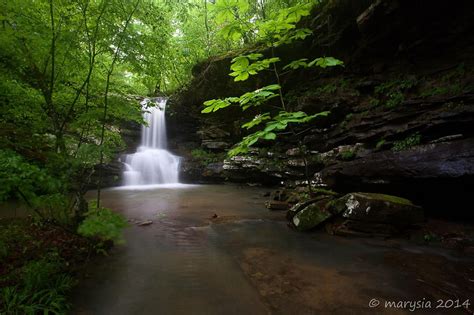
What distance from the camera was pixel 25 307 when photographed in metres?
2.44

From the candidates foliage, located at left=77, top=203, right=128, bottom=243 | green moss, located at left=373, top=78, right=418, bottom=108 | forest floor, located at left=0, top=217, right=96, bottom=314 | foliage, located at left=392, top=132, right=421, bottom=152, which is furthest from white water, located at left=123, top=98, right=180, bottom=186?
foliage, located at left=77, top=203, right=128, bottom=243

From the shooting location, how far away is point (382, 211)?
502cm

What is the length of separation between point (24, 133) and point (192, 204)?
19.4 ft

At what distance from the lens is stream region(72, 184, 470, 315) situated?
283 centimetres

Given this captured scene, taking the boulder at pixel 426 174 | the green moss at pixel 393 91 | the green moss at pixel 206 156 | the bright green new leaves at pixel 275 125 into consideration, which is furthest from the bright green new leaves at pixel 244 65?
the green moss at pixel 206 156

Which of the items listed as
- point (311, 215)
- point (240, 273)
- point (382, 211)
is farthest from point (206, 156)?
point (240, 273)

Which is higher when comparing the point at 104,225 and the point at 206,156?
the point at 206,156

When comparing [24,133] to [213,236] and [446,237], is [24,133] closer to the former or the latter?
[213,236]

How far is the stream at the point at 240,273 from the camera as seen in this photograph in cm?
283

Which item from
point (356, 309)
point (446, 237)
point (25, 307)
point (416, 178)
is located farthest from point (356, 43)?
point (25, 307)

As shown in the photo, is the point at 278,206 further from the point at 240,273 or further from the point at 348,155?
the point at 240,273

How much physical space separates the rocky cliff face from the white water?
4.33 m

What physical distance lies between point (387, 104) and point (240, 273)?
7.29 metres

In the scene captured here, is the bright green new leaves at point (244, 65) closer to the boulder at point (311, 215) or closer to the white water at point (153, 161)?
the boulder at point (311, 215)
